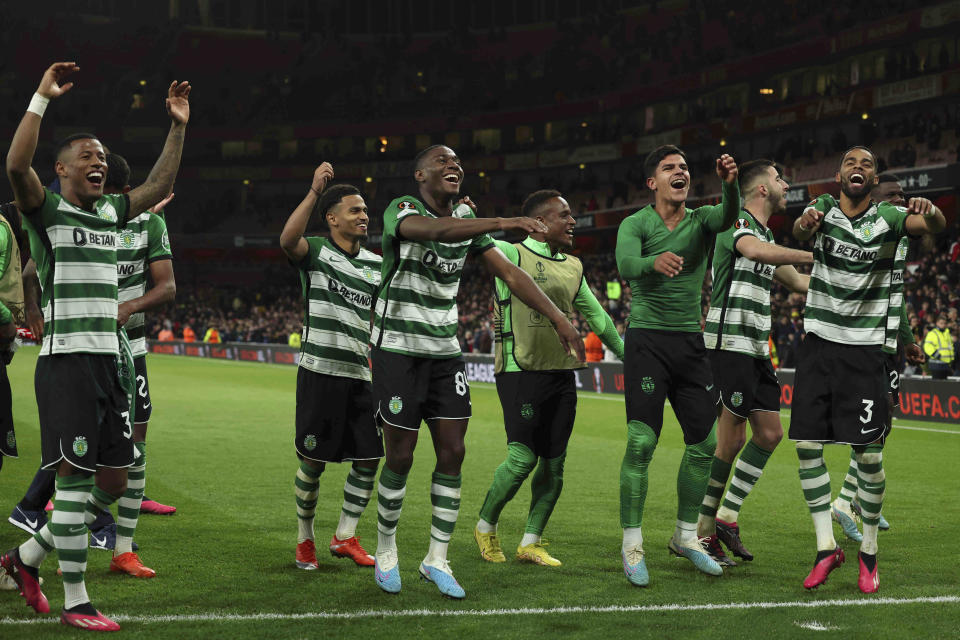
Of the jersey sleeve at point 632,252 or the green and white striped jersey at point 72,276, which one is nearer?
the green and white striped jersey at point 72,276

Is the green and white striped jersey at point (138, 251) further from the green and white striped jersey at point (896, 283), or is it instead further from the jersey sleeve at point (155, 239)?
the green and white striped jersey at point (896, 283)

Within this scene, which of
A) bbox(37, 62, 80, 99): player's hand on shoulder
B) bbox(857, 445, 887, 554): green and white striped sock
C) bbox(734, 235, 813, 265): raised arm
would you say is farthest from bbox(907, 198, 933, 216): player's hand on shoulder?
bbox(37, 62, 80, 99): player's hand on shoulder

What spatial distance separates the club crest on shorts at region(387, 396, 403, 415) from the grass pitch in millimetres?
1003

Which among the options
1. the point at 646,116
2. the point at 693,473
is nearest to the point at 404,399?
the point at 693,473

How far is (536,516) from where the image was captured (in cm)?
663

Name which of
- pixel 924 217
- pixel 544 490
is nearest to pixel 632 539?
pixel 544 490

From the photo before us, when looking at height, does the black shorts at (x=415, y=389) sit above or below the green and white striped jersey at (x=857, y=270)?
below

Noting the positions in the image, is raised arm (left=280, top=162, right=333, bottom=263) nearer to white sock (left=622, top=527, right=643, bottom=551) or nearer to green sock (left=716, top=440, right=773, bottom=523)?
white sock (left=622, top=527, right=643, bottom=551)

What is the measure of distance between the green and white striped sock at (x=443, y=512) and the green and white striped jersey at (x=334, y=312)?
40.4 inches

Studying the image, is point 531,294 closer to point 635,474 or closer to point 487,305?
point 635,474

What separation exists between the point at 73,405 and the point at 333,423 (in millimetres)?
1821

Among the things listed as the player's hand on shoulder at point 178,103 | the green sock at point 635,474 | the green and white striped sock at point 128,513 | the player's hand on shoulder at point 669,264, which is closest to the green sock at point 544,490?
the green sock at point 635,474

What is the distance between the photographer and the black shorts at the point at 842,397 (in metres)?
5.68

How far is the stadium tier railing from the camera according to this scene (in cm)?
1590
